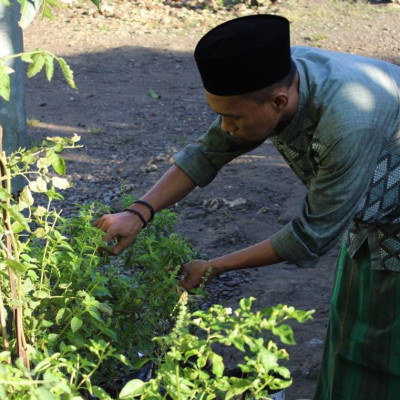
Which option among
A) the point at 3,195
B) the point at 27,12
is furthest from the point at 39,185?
the point at 27,12

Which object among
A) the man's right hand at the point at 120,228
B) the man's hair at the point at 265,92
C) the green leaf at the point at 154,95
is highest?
the man's hair at the point at 265,92

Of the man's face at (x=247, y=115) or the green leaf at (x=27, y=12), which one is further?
the man's face at (x=247, y=115)

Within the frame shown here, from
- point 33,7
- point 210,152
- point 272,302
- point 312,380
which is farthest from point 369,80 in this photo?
point 272,302

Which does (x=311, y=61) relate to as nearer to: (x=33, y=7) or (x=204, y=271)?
(x=204, y=271)

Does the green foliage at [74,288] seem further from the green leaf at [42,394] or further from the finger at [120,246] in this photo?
the green leaf at [42,394]

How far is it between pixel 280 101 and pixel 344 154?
240mm

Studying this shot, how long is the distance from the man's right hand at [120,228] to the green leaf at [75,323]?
1.62 ft

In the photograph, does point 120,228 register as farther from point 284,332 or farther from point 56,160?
point 284,332

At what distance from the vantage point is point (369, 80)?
2.41 m

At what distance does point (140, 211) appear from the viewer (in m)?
2.75

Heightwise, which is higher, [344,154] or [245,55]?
[245,55]

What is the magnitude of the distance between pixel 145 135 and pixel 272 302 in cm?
313

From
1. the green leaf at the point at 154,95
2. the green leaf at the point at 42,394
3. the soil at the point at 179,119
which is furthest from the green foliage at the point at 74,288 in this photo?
the green leaf at the point at 154,95

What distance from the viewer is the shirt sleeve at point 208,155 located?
2795 mm
